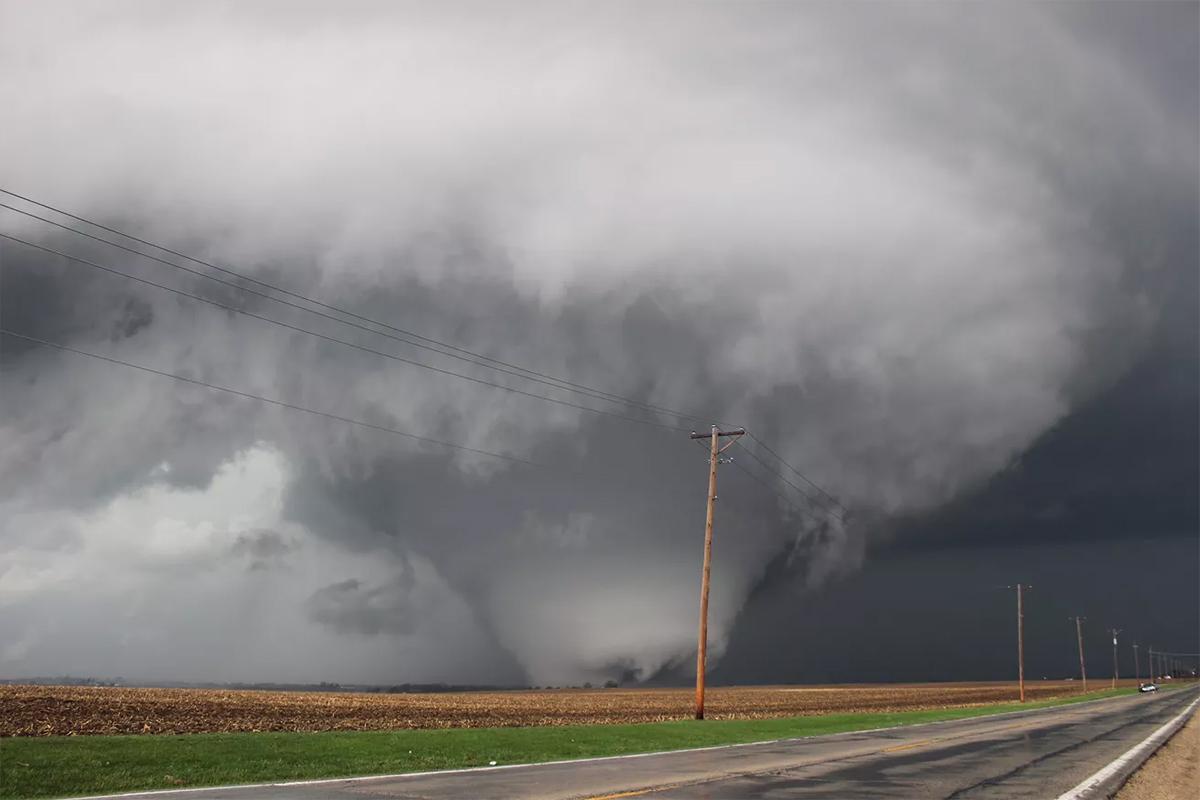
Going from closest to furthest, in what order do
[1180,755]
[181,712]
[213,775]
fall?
[213,775]
[1180,755]
[181,712]

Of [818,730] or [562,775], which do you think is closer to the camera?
[562,775]

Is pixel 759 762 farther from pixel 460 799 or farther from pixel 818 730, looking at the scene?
pixel 818 730

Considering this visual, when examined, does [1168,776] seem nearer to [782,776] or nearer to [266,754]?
[782,776]

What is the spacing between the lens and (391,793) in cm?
1602

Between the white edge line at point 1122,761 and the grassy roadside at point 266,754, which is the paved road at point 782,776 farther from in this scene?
the grassy roadside at point 266,754

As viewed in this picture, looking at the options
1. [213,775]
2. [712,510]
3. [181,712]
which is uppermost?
[712,510]

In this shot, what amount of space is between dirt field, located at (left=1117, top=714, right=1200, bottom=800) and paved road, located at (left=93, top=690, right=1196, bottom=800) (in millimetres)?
1177

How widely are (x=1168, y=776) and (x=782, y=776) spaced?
38.5ft

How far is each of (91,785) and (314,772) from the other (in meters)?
4.33

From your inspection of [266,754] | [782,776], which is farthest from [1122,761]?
[266,754]

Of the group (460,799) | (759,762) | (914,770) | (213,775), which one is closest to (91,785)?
(213,775)

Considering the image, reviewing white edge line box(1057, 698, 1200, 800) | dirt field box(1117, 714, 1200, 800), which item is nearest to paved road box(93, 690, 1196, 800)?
white edge line box(1057, 698, 1200, 800)

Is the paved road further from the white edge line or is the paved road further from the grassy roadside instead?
the grassy roadside

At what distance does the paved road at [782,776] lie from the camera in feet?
53.3
